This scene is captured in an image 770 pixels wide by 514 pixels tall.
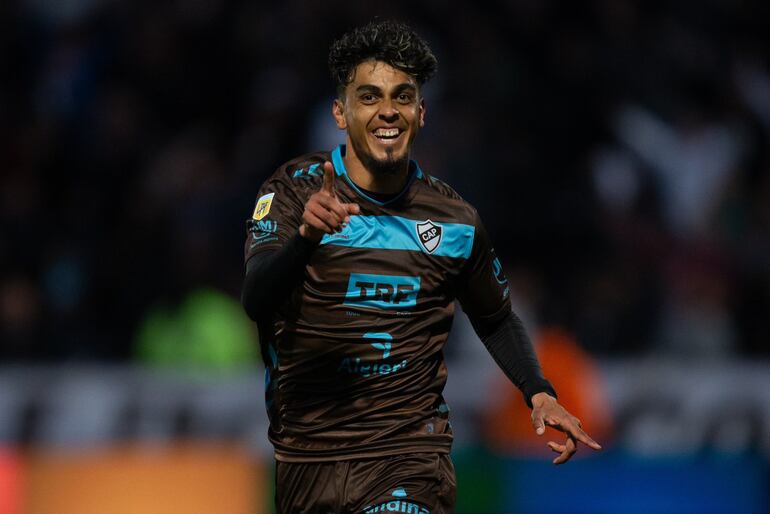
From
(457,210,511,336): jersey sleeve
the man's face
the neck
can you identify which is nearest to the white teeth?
the man's face

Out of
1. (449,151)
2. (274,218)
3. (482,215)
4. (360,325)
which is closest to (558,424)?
(360,325)

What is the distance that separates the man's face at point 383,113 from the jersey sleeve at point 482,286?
416 millimetres

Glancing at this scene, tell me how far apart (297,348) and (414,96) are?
97 cm

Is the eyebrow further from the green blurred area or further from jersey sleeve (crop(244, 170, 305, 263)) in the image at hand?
the green blurred area

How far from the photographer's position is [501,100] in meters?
12.0

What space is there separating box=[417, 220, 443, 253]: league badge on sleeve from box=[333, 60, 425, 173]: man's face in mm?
234

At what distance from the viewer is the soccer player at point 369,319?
5.02 metres

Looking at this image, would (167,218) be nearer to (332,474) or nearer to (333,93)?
(333,93)

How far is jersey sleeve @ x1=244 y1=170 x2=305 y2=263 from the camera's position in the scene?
4.94m

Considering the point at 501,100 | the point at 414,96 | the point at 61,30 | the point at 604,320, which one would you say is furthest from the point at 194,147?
the point at 414,96

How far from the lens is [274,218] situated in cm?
500

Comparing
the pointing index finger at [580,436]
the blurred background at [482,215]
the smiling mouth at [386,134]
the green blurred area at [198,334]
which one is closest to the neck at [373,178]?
the smiling mouth at [386,134]

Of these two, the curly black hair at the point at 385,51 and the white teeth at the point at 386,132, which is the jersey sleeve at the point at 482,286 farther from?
the curly black hair at the point at 385,51

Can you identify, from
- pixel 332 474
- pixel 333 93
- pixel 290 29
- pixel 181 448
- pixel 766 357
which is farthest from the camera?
pixel 290 29
